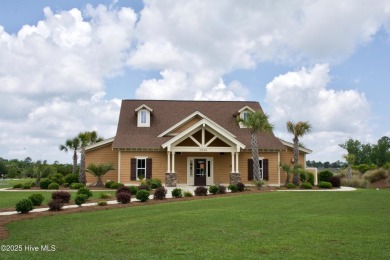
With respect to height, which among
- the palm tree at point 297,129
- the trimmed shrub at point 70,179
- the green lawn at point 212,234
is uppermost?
the palm tree at point 297,129

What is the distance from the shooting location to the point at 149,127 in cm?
3403

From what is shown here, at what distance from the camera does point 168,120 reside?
35062mm

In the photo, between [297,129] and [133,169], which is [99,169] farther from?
[297,129]

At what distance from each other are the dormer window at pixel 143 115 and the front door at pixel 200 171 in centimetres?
533

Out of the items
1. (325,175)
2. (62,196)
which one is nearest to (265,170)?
(325,175)

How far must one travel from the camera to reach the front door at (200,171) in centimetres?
3244

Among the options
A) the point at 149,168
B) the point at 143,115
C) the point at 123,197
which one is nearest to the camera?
the point at 123,197

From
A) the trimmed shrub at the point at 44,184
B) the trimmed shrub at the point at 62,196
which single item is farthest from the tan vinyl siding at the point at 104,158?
the trimmed shrub at the point at 62,196

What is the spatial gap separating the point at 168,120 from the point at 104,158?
6.23m

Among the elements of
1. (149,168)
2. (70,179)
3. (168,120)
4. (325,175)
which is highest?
(168,120)

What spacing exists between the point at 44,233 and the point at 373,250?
26.0ft

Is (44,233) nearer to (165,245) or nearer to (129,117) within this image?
(165,245)

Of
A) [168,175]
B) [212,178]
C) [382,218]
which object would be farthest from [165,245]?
[212,178]

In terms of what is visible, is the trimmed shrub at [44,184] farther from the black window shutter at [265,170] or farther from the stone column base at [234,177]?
the black window shutter at [265,170]
